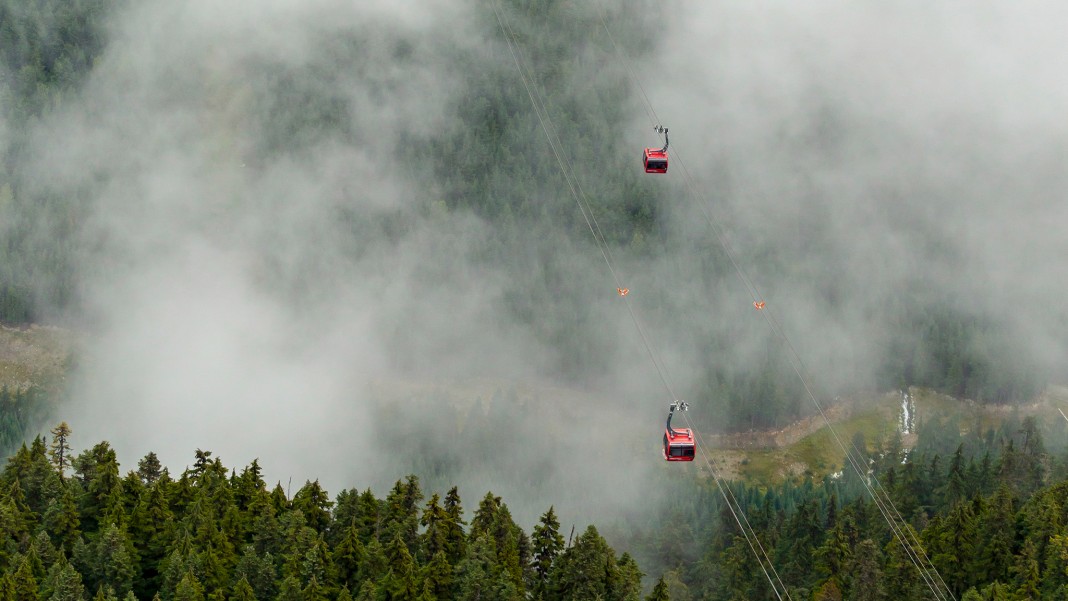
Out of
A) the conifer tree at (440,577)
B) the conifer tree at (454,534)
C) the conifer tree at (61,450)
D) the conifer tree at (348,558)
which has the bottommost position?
the conifer tree at (440,577)

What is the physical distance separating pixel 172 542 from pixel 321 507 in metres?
17.8

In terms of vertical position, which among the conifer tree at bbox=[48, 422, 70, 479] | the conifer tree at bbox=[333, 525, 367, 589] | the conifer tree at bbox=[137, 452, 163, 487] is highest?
the conifer tree at bbox=[48, 422, 70, 479]

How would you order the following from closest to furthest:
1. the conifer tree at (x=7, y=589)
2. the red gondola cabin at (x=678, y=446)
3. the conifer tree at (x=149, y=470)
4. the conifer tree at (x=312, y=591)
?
the conifer tree at (x=7, y=589)
the conifer tree at (x=312, y=591)
the red gondola cabin at (x=678, y=446)
the conifer tree at (x=149, y=470)

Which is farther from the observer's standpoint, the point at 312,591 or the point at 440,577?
the point at 440,577

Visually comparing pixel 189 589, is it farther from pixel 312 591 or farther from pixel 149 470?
pixel 149 470

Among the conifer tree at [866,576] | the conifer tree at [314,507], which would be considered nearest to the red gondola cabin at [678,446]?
the conifer tree at [866,576]

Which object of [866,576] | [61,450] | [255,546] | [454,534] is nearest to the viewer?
[255,546]

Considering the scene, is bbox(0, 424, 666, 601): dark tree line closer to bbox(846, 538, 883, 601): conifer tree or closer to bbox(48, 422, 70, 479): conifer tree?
bbox(48, 422, 70, 479): conifer tree

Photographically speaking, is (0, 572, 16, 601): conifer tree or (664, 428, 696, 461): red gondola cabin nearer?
(0, 572, 16, 601): conifer tree

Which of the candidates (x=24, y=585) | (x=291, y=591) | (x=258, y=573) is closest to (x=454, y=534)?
(x=258, y=573)

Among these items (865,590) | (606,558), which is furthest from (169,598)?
(865,590)

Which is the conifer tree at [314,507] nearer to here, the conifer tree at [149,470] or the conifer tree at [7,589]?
the conifer tree at [149,470]

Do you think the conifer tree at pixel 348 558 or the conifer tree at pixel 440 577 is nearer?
the conifer tree at pixel 440 577

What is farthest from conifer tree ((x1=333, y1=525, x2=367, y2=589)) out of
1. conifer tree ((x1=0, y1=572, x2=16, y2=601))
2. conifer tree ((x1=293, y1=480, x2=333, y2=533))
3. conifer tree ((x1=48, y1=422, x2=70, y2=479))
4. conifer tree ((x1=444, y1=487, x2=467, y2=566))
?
conifer tree ((x1=48, y1=422, x2=70, y2=479))
